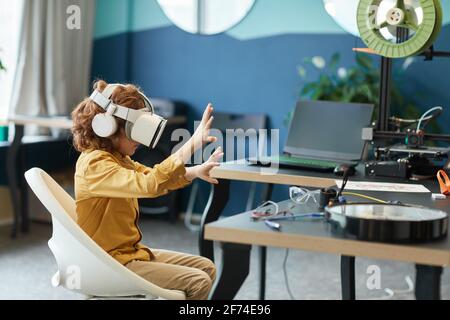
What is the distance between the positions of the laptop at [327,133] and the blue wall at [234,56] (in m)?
1.34

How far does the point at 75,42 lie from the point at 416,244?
13.8 feet

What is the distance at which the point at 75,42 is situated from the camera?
560 centimetres

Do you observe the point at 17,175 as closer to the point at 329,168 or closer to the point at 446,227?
the point at 329,168

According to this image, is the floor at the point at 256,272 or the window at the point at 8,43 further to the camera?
the window at the point at 8,43

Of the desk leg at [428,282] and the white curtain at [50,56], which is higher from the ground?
the white curtain at [50,56]

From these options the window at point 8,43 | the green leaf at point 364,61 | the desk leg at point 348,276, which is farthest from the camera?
the window at point 8,43

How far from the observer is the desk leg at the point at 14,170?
4.89 meters

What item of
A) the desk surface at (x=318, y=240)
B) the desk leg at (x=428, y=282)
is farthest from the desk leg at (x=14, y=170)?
the desk leg at (x=428, y=282)

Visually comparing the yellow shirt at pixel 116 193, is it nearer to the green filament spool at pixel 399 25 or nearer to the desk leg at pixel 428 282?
the desk leg at pixel 428 282

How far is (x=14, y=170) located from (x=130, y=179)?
2.84 meters

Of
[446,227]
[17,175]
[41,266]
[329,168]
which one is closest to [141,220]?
[17,175]

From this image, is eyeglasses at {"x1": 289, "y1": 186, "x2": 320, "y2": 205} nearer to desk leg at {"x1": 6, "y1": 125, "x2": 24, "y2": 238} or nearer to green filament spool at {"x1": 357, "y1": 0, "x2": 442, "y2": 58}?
green filament spool at {"x1": 357, "y1": 0, "x2": 442, "y2": 58}

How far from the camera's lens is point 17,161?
5.07 meters

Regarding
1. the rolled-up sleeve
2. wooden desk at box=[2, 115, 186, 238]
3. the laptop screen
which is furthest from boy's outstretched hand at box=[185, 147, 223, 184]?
wooden desk at box=[2, 115, 186, 238]
